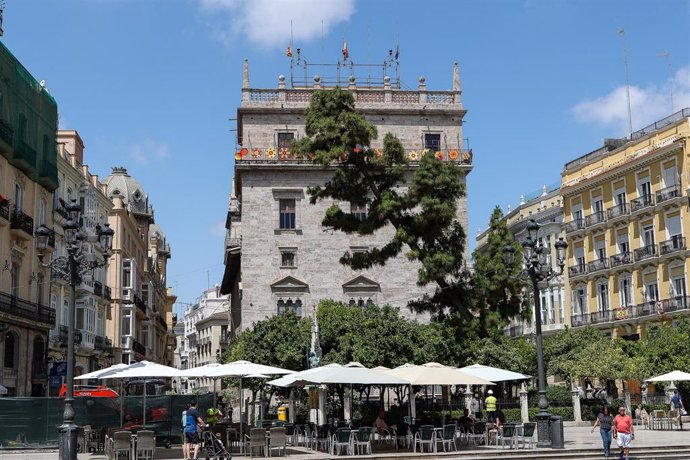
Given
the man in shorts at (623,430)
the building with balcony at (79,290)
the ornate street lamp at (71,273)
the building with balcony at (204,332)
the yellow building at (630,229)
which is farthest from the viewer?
the building with balcony at (204,332)

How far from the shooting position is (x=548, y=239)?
6059 centimetres

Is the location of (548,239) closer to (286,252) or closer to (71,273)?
(286,252)

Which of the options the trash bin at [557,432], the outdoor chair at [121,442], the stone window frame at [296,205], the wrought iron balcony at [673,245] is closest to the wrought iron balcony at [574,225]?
the wrought iron balcony at [673,245]

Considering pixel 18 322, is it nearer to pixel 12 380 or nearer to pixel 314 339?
pixel 12 380

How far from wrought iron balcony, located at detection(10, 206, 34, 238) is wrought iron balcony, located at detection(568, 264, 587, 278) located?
33053mm

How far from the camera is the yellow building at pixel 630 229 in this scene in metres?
46.5

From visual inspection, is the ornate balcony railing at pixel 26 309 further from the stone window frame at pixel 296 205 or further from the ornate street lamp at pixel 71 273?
the stone window frame at pixel 296 205

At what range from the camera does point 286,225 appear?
48.7 m

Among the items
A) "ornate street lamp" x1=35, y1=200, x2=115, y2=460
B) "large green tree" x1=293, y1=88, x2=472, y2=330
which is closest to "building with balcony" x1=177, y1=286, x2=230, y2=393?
"large green tree" x1=293, y1=88, x2=472, y2=330

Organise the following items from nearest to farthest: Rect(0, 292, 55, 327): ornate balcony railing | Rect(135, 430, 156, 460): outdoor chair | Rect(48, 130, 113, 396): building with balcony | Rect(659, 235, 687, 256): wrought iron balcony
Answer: Rect(135, 430, 156, 460): outdoor chair
Rect(0, 292, 55, 327): ornate balcony railing
Rect(48, 130, 113, 396): building with balcony
Rect(659, 235, 687, 256): wrought iron balcony

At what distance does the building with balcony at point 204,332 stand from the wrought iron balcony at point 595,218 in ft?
177

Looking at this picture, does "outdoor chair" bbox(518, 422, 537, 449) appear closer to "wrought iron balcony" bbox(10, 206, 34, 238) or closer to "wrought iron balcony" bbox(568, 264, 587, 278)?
"wrought iron balcony" bbox(10, 206, 34, 238)

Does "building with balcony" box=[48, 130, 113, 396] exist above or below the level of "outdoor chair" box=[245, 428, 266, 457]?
above

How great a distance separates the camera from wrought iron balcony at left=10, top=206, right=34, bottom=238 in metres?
34.8
